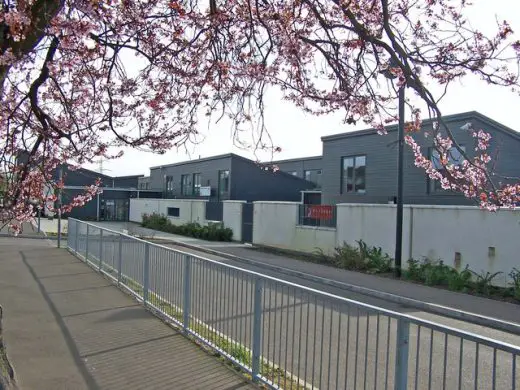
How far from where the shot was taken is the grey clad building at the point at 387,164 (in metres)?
21.0

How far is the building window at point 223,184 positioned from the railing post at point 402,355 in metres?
37.0

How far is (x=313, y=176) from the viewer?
46.7m

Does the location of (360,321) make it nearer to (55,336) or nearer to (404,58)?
(404,58)

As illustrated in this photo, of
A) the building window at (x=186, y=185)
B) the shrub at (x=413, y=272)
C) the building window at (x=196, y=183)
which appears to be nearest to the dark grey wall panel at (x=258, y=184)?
the building window at (x=196, y=183)

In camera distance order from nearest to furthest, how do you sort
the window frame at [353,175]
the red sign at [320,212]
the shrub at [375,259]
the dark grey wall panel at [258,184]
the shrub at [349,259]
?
the shrub at [375,259] → the shrub at [349,259] → the red sign at [320,212] → the window frame at [353,175] → the dark grey wall panel at [258,184]

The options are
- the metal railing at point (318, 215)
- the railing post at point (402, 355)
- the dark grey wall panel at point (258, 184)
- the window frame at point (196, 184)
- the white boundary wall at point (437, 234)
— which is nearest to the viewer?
the railing post at point (402, 355)

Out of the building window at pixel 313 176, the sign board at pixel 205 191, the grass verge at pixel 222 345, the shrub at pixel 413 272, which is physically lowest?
the shrub at pixel 413 272

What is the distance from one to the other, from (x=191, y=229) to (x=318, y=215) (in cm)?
1314

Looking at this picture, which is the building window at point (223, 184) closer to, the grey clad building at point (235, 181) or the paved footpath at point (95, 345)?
the grey clad building at point (235, 181)

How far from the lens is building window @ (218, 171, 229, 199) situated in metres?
40.6

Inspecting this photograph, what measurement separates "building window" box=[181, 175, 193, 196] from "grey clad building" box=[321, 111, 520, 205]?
2015 cm

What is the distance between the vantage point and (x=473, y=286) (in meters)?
13.6

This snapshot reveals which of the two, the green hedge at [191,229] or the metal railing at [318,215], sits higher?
the metal railing at [318,215]

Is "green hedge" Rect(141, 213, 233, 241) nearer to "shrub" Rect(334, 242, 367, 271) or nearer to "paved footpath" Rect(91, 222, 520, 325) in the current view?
"paved footpath" Rect(91, 222, 520, 325)
